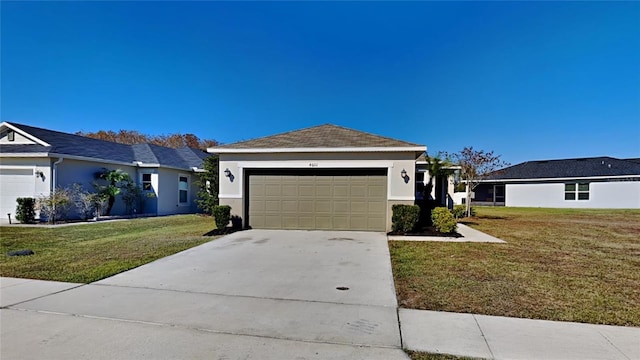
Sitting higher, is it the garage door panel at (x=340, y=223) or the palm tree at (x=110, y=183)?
the palm tree at (x=110, y=183)

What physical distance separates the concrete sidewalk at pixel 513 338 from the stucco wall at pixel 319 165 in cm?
739

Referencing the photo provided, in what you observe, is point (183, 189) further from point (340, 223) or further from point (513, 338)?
point (513, 338)

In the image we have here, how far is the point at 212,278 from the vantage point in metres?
5.97

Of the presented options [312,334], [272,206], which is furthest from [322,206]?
[312,334]

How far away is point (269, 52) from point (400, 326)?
50.6ft

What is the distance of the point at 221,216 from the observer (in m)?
11.2

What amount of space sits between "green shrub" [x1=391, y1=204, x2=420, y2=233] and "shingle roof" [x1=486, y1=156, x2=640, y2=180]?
20356 millimetres

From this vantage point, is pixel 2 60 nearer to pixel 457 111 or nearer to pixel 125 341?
pixel 125 341

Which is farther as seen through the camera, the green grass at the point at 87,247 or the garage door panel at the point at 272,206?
the garage door panel at the point at 272,206

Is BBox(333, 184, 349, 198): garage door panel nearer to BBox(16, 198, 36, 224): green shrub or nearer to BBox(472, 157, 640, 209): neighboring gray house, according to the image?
BBox(16, 198, 36, 224): green shrub

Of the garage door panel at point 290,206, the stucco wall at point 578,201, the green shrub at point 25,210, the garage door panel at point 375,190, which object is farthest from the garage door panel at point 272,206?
the stucco wall at point 578,201

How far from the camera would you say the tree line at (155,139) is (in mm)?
39156

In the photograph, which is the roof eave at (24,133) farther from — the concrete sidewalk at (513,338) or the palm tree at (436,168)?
the concrete sidewalk at (513,338)

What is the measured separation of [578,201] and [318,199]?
25.9 meters
